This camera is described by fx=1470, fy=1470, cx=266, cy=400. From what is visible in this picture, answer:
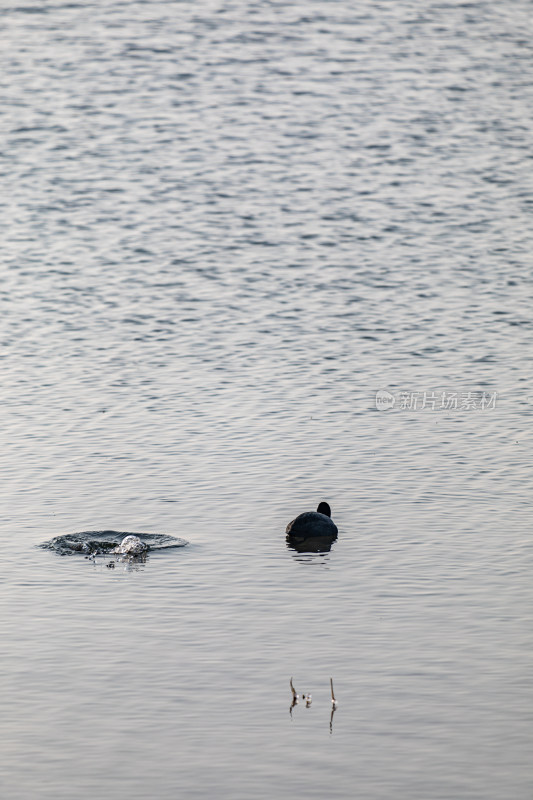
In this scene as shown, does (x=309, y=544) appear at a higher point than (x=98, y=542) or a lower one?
lower

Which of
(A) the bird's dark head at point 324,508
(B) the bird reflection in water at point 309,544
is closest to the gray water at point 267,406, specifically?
(B) the bird reflection in water at point 309,544

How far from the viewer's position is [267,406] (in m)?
30.6

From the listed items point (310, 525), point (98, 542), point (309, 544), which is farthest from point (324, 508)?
point (98, 542)

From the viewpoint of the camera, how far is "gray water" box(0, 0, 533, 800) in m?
17.6

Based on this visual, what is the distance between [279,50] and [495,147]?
1565 centimetres

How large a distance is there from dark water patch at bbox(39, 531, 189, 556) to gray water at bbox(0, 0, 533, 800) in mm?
287

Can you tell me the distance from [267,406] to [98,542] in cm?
795

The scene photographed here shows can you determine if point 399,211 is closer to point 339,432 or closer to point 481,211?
point 481,211

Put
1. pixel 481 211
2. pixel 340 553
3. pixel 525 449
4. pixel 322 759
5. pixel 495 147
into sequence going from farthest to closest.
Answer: pixel 495 147 < pixel 481 211 < pixel 525 449 < pixel 340 553 < pixel 322 759

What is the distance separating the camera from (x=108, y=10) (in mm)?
70250

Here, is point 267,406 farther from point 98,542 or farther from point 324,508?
point 98,542

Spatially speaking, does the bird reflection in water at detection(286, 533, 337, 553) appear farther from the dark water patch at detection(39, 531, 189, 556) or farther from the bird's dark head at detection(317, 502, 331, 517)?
the dark water patch at detection(39, 531, 189, 556)

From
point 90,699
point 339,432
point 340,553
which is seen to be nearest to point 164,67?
point 339,432

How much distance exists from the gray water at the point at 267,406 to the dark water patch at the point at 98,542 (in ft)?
0.94
